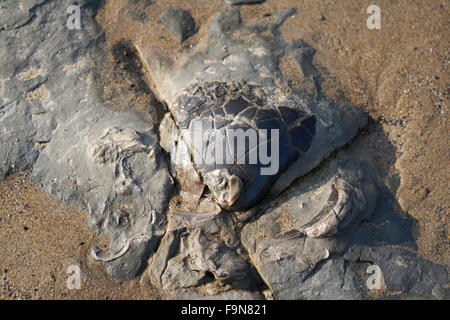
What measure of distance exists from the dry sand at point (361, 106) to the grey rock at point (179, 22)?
0.20 feet

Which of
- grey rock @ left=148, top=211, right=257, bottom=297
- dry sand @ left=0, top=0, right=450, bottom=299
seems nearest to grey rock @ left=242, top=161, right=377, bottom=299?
grey rock @ left=148, top=211, right=257, bottom=297

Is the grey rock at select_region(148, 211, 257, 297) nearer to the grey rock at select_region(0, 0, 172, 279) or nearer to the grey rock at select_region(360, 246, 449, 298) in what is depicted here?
the grey rock at select_region(0, 0, 172, 279)

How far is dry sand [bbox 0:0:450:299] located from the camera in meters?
3.05

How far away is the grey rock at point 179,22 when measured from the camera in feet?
12.6

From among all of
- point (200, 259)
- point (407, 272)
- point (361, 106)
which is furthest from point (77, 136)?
point (407, 272)

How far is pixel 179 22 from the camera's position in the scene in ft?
12.7

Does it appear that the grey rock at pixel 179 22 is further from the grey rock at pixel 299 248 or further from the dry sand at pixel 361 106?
the grey rock at pixel 299 248

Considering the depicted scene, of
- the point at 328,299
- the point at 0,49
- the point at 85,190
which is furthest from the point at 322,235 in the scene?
the point at 0,49

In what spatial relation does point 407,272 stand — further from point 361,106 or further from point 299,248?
point 361,106

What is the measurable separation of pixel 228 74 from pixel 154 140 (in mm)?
803

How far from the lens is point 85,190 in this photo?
3.17 meters

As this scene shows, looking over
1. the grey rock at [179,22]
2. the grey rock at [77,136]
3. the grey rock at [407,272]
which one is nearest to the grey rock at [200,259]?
the grey rock at [77,136]

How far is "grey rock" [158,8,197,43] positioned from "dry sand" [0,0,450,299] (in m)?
0.06

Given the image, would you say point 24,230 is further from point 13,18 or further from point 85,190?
point 13,18
